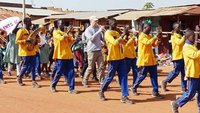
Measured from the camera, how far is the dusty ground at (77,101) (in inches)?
293

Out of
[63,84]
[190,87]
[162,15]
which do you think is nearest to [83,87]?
[63,84]

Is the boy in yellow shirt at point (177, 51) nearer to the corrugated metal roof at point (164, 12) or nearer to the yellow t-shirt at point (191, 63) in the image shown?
the yellow t-shirt at point (191, 63)

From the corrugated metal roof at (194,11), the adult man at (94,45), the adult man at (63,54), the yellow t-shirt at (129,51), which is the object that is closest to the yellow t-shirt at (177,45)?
the yellow t-shirt at (129,51)

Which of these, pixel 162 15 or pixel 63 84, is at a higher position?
pixel 162 15

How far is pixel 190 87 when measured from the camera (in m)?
6.75

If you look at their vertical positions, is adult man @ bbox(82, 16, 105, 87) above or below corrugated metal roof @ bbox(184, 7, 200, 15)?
below

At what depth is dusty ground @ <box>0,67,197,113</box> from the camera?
7.44 m

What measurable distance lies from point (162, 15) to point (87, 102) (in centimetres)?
1240

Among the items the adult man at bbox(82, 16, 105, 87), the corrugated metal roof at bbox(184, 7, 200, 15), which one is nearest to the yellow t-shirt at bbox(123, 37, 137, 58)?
the adult man at bbox(82, 16, 105, 87)

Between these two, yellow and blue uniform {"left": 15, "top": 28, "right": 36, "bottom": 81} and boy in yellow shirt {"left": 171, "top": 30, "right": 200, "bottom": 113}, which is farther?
yellow and blue uniform {"left": 15, "top": 28, "right": 36, "bottom": 81}

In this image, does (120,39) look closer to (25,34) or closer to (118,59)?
(118,59)

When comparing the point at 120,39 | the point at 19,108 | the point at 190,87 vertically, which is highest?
the point at 120,39

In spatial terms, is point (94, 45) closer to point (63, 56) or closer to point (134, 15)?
point (63, 56)

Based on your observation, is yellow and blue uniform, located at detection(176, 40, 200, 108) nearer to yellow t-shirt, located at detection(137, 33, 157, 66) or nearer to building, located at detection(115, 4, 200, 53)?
yellow t-shirt, located at detection(137, 33, 157, 66)
